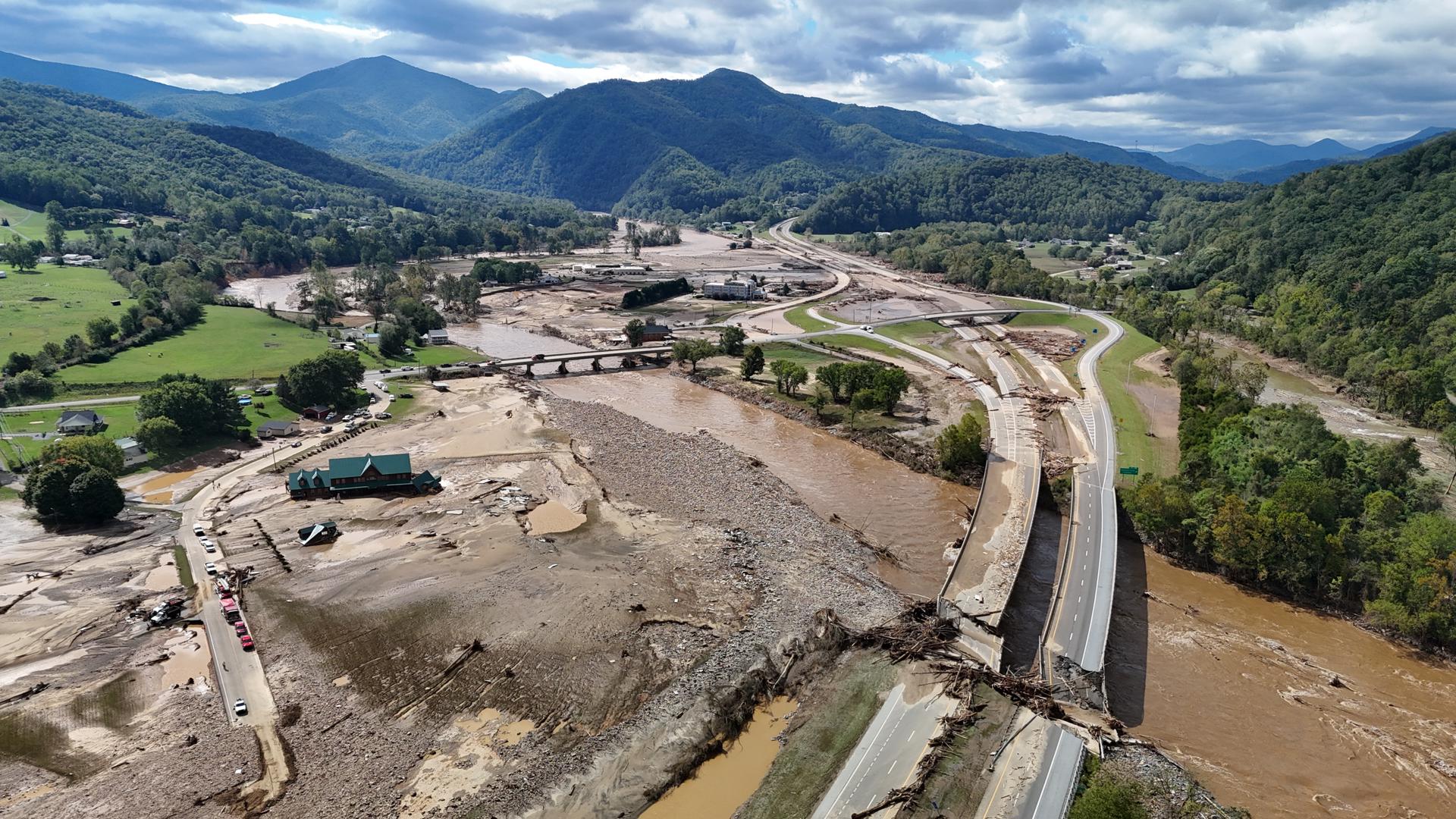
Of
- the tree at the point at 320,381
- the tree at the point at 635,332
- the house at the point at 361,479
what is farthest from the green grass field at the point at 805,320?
the house at the point at 361,479

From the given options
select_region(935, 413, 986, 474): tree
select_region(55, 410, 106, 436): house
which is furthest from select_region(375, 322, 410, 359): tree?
select_region(935, 413, 986, 474): tree

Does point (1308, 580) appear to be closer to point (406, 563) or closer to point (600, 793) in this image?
point (600, 793)

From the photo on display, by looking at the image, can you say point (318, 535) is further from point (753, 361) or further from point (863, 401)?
point (753, 361)

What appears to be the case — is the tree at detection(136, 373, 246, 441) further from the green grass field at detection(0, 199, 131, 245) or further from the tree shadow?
the green grass field at detection(0, 199, 131, 245)

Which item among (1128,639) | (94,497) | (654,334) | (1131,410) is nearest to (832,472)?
(1128,639)

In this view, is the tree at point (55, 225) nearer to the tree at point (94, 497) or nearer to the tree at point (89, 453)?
the tree at point (89, 453)
